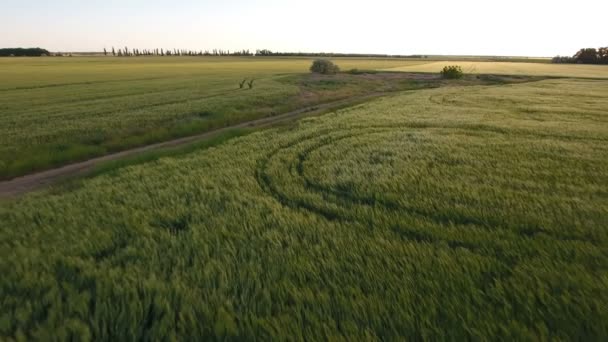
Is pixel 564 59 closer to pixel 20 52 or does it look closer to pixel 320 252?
pixel 320 252

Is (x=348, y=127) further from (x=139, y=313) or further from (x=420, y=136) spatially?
(x=139, y=313)

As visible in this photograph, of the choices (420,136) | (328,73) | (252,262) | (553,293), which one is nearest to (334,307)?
(252,262)

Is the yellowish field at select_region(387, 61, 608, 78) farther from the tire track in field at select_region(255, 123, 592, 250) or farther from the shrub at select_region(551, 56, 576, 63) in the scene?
the tire track in field at select_region(255, 123, 592, 250)

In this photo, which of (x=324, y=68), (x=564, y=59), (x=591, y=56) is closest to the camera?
(x=324, y=68)

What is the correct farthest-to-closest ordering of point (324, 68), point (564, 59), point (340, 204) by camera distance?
point (564, 59), point (324, 68), point (340, 204)

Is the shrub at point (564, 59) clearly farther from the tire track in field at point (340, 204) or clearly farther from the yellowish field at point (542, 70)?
the tire track in field at point (340, 204)

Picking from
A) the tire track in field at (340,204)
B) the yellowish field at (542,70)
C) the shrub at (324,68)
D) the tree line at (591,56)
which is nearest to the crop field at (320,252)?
the tire track in field at (340,204)

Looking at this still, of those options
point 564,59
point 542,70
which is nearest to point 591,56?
point 564,59

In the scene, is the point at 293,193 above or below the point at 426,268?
below
